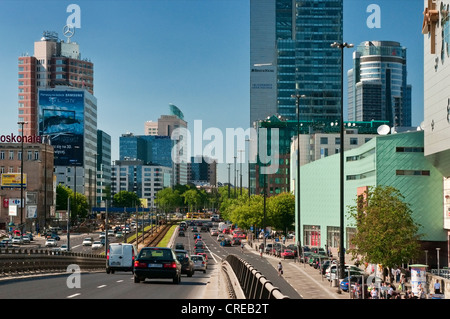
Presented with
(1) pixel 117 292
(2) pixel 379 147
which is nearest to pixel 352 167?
(2) pixel 379 147

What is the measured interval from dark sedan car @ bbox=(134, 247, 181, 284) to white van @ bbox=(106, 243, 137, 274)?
15.0 m

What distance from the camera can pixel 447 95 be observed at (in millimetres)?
67250

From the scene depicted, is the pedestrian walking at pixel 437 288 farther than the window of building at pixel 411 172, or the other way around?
the window of building at pixel 411 172

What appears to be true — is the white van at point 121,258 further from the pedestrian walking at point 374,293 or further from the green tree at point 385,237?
the green tree at point 385,237

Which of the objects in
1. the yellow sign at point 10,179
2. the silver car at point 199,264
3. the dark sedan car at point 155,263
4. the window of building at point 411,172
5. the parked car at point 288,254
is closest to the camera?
the dark sedan car at point 155,263

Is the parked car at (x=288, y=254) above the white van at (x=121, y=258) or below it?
below

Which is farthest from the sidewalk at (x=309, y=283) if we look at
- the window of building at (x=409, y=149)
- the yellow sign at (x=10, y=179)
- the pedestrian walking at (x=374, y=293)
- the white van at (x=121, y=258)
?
the yellow sign at (x=10, y=179)

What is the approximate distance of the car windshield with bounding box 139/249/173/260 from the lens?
28.5 meters

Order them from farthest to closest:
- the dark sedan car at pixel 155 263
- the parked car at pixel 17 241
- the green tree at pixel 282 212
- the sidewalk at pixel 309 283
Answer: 1. the green tree at pixel 282 212
2. the parked car at pixel 17 241
3. the sidewalk at pixel 309 283
4. the dark sedan car at pixel 155 263

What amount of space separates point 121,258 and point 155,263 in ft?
56.1

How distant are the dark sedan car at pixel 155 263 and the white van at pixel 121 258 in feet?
49.3

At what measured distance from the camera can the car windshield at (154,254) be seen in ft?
93.5

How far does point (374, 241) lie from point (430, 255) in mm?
22915
